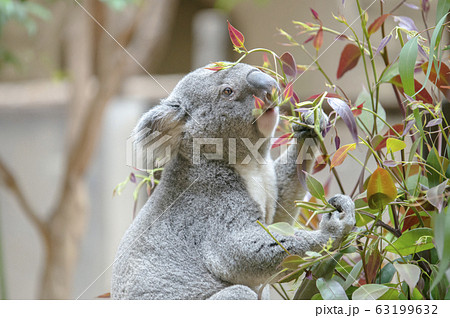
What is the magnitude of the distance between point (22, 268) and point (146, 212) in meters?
2.40

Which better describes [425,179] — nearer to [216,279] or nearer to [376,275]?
[376,275]

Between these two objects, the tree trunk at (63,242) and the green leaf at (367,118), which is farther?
the tree trunk at (63,242)

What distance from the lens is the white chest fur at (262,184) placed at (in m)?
0.99

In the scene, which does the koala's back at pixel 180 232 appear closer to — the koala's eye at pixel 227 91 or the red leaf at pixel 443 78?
the koala's eye at pixel 227 91

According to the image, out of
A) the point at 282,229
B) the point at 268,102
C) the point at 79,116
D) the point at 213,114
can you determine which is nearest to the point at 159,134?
the point at 213,114

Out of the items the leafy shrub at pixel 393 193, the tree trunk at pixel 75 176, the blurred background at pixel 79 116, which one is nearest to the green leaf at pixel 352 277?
the leafy shrub at pixel 393 193

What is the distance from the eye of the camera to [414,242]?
0.72m

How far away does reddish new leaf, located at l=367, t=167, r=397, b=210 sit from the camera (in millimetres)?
696

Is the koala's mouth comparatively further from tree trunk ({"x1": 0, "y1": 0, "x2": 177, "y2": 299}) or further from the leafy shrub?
tree trunk ({"x1": 0, "y1": 0, "x2": 177, "y2": 299})

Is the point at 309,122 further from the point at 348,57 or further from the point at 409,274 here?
the point at 409,274

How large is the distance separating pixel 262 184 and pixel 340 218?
264mm

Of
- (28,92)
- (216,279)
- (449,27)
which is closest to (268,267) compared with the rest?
(216,279)

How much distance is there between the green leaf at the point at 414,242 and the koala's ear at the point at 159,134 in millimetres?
450

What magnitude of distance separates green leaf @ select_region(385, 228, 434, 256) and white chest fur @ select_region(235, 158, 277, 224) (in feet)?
0.99
